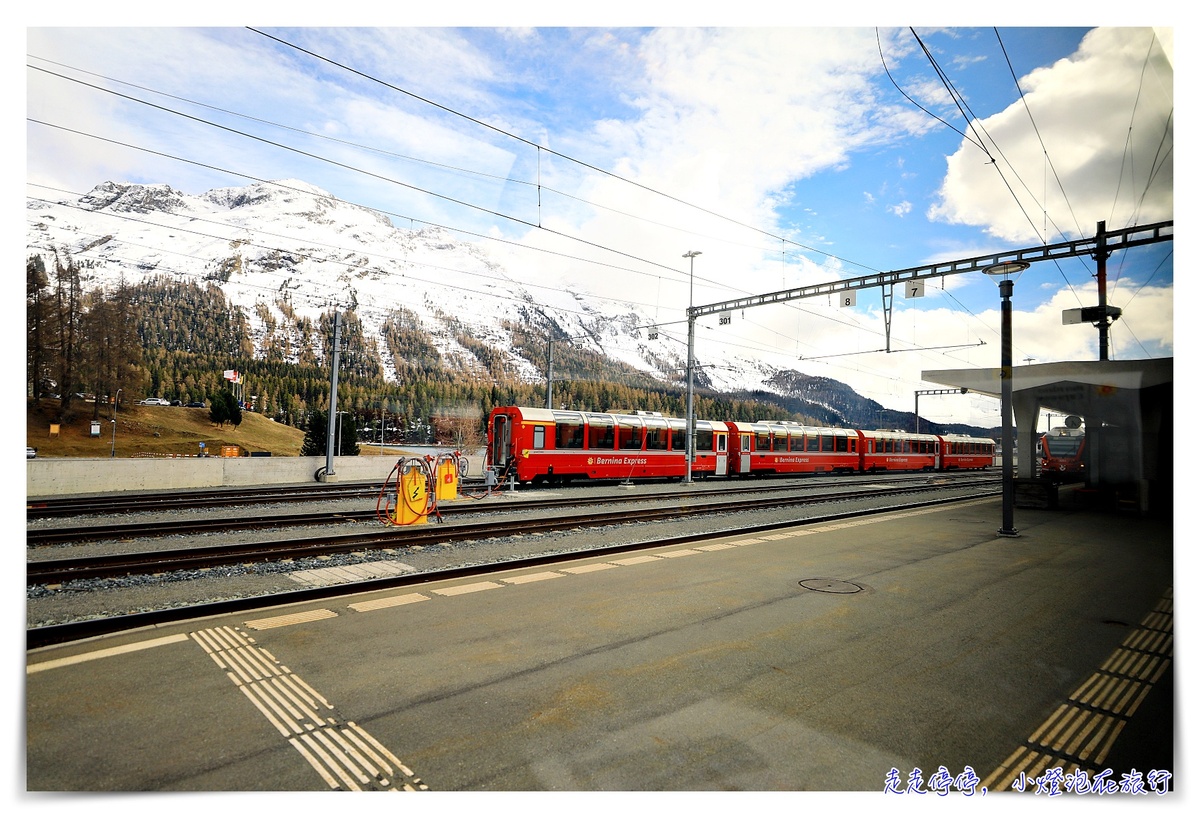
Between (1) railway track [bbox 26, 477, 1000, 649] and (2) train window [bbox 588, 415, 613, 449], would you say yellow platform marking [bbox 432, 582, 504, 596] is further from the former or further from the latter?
(2) train window [bbox 588, 415, 613, 449]

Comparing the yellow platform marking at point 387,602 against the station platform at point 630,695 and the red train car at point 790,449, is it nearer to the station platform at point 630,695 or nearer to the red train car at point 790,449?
the station platform at point 630,695

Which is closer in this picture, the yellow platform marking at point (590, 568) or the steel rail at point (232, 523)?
the yellow platform marking at point (590, 568)

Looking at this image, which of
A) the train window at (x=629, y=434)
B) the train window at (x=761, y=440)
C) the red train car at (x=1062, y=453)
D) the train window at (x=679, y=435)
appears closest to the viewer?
the red train car at (x=1062, y=453)

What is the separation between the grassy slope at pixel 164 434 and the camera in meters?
38.1

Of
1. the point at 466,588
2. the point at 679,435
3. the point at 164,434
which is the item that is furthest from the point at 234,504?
the point at 164,434

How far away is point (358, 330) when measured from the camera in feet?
426

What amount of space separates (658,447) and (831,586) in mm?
21683

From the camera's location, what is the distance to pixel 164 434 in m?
55.1

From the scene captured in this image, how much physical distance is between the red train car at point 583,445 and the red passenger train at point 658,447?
4cm

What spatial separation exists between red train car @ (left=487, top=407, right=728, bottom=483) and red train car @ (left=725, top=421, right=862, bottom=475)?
4.06 m

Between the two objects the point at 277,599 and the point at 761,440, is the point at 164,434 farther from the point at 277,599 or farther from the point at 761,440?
the point at 277,599

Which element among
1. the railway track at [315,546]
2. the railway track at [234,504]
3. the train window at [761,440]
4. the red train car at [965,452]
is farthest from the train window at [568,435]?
the red train car at [965,452]

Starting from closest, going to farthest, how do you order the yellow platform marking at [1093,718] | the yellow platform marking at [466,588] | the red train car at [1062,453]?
the yellow platform marking at [1093,718] → the yellow platform marking at [466,588] → the red train car at [1062,453]

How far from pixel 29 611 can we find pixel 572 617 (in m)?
5.99
